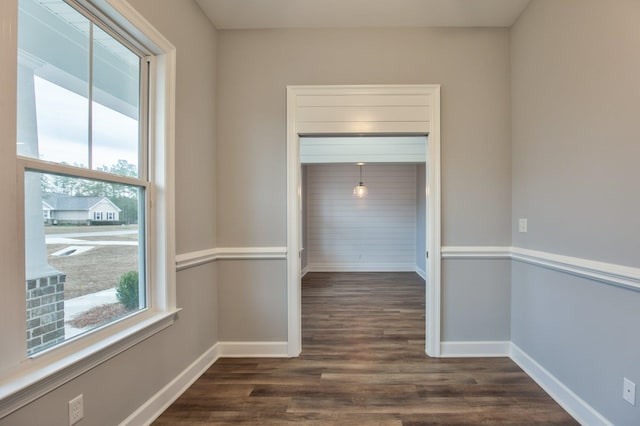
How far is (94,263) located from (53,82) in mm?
878

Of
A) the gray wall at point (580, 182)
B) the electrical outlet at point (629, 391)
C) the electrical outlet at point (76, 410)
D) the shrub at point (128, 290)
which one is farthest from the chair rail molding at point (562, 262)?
the electrical outlet at point (76, 410)

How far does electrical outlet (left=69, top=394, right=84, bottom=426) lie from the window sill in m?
0.12

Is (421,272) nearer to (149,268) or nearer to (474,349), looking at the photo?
(474,349)

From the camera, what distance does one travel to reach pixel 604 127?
1.78m

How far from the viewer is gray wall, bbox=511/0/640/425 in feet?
5.40

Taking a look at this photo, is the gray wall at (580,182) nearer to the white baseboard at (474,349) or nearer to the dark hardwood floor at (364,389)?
the white baseboard at (474,349)

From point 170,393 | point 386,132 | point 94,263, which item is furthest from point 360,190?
point 94,263

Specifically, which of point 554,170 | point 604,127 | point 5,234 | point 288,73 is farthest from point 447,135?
point 5,234

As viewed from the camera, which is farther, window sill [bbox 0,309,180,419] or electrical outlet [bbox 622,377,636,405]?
electrical outlet [bbox 622,377,636,405]

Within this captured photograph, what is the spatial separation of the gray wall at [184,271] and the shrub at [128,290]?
254 millimetres

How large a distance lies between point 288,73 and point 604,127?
7.56 ft

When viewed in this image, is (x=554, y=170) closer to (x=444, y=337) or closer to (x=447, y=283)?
(x=447, y=283)

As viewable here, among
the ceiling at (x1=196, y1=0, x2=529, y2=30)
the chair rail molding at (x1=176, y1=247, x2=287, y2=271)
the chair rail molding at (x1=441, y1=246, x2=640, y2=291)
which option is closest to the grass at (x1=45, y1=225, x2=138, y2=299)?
the chair rail molding at (x1=176, y1=247, x2=287, y2=271)

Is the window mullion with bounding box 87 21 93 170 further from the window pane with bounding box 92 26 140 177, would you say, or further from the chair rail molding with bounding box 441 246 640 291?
the chair rail molding with bounding box 441 246 640 291
